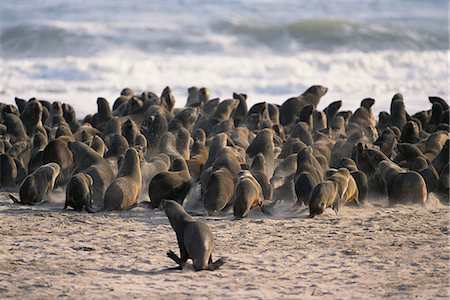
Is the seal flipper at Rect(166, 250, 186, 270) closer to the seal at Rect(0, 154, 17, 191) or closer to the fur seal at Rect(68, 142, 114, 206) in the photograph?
the fur seal at Rect(68, 142, 114, 206)

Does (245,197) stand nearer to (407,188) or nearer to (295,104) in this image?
(407,188)

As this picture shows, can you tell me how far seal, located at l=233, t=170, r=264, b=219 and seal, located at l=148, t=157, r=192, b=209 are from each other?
663 millimetres

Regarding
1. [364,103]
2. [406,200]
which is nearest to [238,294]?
[406,200]

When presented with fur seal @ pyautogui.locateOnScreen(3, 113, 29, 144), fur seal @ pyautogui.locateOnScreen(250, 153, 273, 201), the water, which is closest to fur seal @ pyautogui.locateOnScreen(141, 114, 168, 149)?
fur seal @ pyautogui.locateOnScreen(3, 113, 29, 144)

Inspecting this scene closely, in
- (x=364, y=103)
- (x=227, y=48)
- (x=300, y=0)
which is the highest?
(x=300, y=0)

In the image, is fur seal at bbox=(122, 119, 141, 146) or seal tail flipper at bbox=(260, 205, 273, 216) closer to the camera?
seal tail flipper at bbox=(260, 205, 273, 216)

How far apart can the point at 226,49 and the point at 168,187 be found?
19756 mm

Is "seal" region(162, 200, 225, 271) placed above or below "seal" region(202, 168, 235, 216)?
below

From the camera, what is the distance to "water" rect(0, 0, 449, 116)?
23797 millimetres

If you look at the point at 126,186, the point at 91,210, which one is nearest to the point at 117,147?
the point at 126,186

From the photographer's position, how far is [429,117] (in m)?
15.3

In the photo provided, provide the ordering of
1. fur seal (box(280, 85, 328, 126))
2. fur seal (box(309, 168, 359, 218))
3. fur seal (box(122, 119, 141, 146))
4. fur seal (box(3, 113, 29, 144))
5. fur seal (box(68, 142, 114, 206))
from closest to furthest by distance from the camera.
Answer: fur seal (box(309, 168, 359, 218)) → fur seal (box(68, 142, 114, 206)) → fur seal (box(122, 119, 141, 146)) → fur seal (box(3, 113, 29, 144)) → fur seal (box(280, 85, 328, 126))

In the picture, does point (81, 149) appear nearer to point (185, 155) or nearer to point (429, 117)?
point (185, 155)

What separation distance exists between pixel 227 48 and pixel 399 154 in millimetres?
17995
